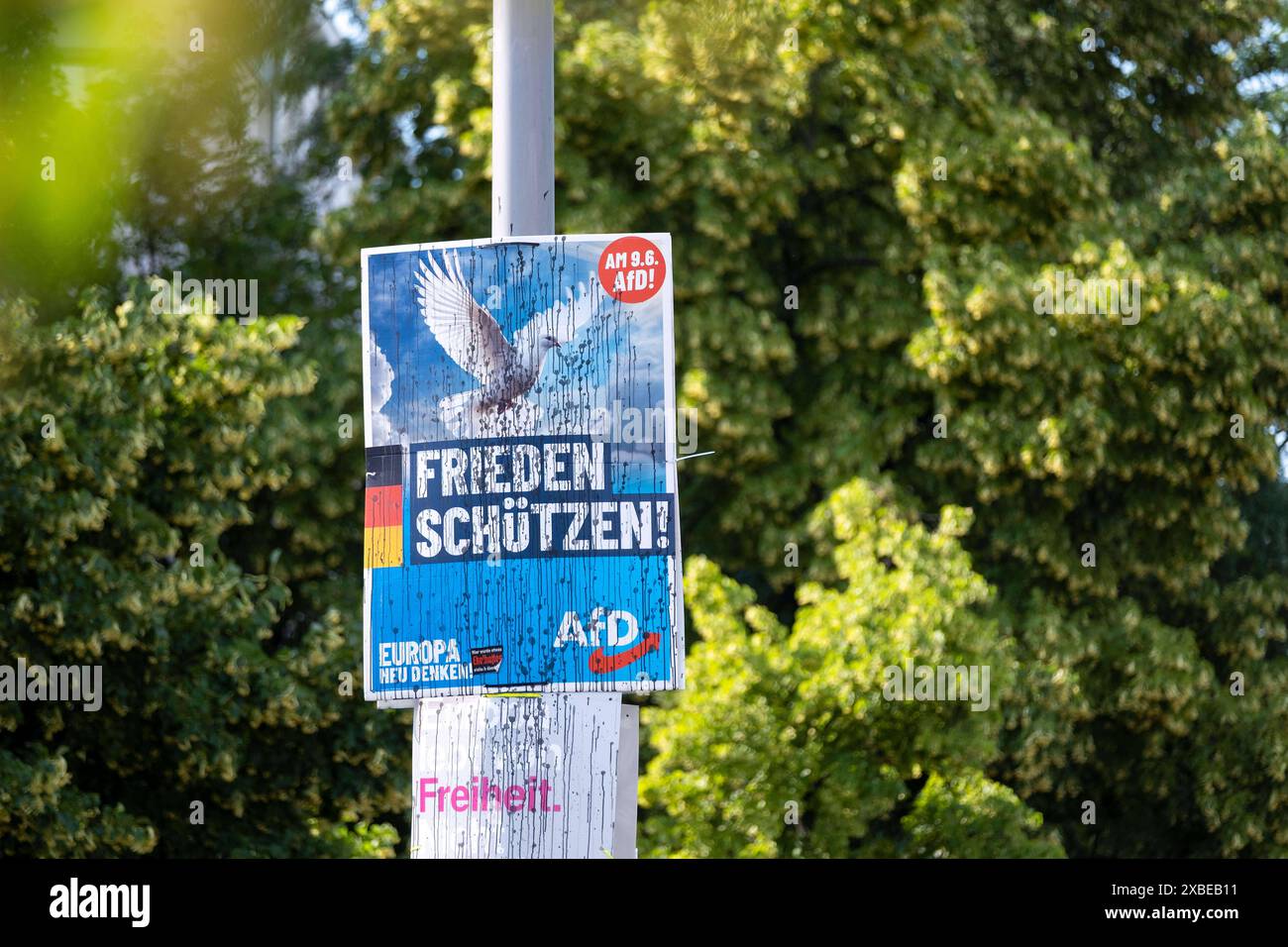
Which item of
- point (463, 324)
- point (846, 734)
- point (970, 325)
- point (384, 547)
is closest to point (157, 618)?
point (846, 734)

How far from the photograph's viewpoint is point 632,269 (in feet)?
16.5

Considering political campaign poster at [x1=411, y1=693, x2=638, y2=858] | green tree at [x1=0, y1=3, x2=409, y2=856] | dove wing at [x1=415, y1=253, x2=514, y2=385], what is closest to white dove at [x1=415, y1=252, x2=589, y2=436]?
dove wing at [x1=415, y1=253, x2=514, y2=385]

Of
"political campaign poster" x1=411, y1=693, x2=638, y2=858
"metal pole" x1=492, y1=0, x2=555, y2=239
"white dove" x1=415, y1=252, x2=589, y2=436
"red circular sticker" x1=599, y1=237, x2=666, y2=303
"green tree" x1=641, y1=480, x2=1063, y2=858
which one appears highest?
"metal pole" x1=492, y1=0, x2=555, y2=239

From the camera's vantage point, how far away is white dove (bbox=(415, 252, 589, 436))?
5.02 meters

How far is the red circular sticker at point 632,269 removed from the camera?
5.02 meters

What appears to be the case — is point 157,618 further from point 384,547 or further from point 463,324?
point 463,324

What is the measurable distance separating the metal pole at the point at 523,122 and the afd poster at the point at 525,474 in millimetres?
140

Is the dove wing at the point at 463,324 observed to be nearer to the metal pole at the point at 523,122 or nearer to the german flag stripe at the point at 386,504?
the metal pole at the point at 523,122

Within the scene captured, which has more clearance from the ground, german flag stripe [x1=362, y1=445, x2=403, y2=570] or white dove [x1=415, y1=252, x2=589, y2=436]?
white dove [x1=415, y1=252, x2=589, y2=436]

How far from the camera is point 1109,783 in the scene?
63.0ft

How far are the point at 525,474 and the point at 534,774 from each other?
803mm

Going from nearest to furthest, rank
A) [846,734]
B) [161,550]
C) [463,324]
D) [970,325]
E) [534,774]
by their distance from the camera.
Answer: [534,774] < [463,324] < [161,550] < [846,734] < [970,325]

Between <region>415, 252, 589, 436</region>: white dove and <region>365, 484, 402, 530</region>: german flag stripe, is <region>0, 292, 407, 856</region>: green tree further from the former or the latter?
<region>415, 252, 589, 436</region>: white dove

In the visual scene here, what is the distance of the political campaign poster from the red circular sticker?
3.58 feet
